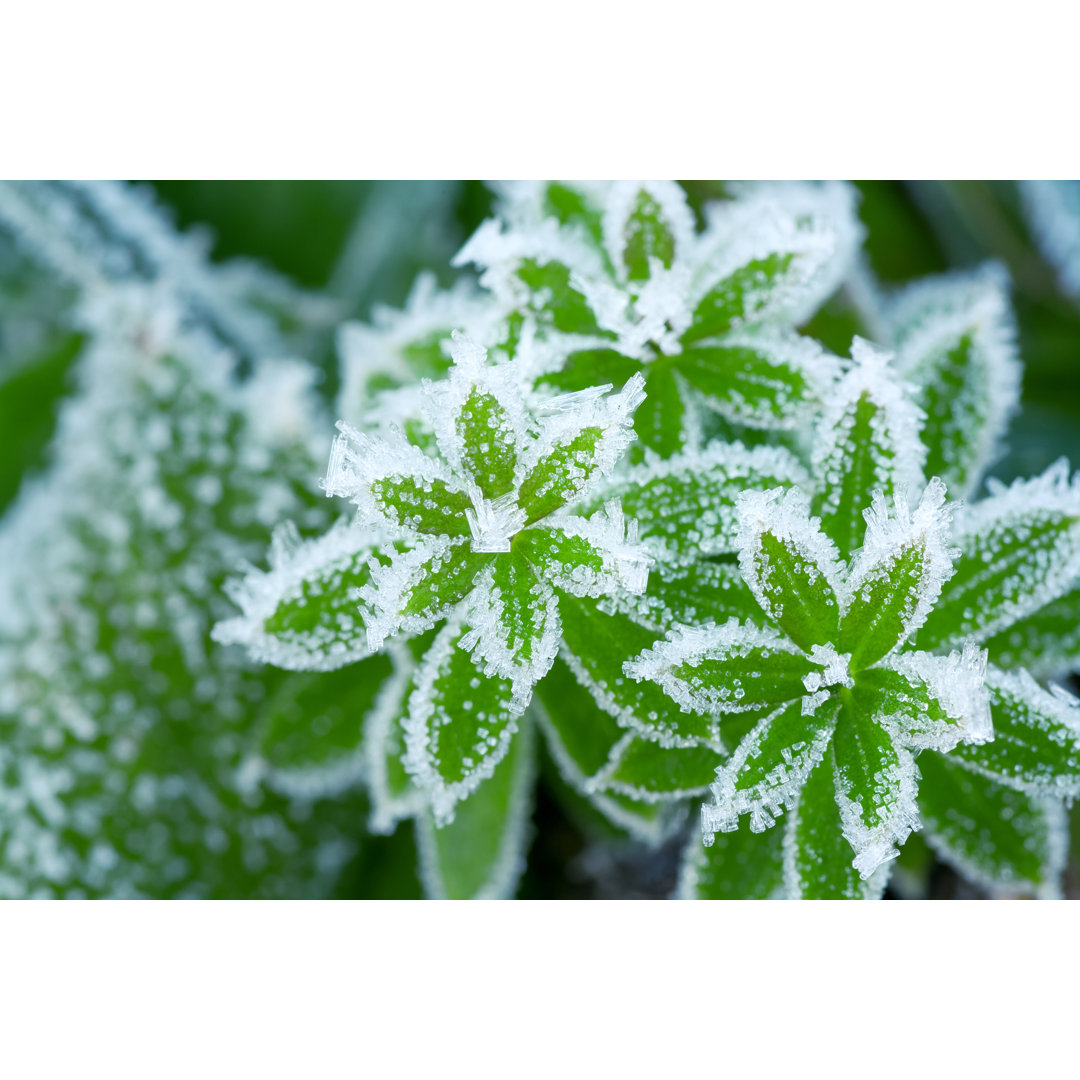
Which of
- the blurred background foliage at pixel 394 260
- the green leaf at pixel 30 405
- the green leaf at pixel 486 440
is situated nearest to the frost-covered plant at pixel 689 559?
the green leaf at pixel 486 440

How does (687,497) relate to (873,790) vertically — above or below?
above

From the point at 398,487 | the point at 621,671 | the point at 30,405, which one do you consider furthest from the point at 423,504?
the point at 30,405

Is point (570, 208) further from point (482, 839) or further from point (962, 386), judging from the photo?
point (482, 839)

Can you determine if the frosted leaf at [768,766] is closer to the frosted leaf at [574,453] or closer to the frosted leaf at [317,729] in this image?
the frosted leaf at [574,453]

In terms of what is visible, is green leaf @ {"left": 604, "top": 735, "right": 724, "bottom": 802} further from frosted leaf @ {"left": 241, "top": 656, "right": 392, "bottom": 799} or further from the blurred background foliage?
the blurred background foliage

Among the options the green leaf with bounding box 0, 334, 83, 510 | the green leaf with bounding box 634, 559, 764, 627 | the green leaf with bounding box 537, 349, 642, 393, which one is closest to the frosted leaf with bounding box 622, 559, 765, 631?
the green leaf with bounding box 634, 559, 764, 627
